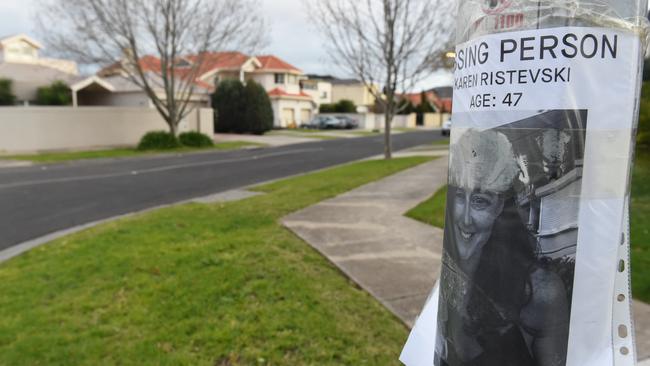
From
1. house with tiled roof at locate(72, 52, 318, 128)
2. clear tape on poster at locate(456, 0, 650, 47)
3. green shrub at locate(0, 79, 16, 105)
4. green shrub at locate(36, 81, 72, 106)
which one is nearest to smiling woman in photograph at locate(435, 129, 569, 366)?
clear tape on poster at locate(456, 0, 650, 47)

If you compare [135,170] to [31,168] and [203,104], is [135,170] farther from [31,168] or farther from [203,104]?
[203,104]

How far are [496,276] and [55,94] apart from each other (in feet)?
122

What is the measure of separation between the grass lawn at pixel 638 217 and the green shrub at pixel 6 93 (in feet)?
102

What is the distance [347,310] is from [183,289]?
5.06ft

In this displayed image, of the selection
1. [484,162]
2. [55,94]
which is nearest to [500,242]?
[484,162]

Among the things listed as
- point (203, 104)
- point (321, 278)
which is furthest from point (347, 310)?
point (203, 104)

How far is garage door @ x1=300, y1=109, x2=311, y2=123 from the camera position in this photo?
5758cm

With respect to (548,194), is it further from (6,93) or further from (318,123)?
(318,123)

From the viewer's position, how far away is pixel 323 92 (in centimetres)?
7306

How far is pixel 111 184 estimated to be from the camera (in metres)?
12.8

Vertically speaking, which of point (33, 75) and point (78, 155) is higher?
point (33, 75)

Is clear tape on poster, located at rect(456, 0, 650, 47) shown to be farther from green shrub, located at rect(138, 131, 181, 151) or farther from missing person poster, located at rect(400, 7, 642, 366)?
green shrub, located at rect(138, 131, 181, 151)

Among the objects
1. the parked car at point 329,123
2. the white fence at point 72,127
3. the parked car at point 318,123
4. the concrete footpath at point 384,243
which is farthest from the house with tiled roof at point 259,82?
the concrete footpath at point 384,243

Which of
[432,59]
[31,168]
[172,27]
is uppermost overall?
[172,27]
